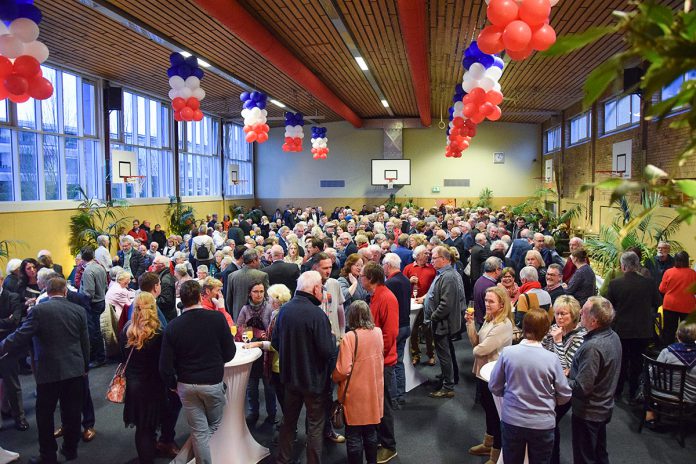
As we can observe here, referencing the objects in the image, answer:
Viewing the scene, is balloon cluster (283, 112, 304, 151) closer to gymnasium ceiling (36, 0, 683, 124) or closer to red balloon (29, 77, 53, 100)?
gymnasium ceiling (36, 0, 683, 124)

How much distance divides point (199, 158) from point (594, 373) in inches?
671

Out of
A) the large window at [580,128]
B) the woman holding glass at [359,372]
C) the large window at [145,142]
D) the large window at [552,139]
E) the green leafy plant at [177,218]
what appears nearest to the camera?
the woman holding glass at [359,372]

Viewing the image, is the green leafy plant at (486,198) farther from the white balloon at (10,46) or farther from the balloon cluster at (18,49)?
the white balloon at (10,46)

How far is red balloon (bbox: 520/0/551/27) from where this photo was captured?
15.4 ft

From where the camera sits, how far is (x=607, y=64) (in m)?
0.80

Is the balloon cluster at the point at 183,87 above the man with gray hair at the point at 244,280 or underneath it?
above

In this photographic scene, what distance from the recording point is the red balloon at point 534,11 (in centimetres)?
470

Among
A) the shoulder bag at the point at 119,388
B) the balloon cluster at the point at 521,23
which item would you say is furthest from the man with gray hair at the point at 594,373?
the shoulder bag at the point at 119,388

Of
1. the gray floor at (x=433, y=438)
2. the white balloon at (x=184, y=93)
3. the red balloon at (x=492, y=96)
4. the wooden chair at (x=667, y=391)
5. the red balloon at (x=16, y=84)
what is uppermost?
the white balloon at (x=184, y=93)

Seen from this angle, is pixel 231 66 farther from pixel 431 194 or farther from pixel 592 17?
pixel 431 194

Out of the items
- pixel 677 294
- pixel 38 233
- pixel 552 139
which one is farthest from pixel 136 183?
pixel 552 139

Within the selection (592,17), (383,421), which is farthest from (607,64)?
(592,17)

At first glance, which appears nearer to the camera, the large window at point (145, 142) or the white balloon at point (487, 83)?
the white balloon at point (487, 83)

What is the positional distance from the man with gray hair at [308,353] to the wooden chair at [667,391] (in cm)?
294
